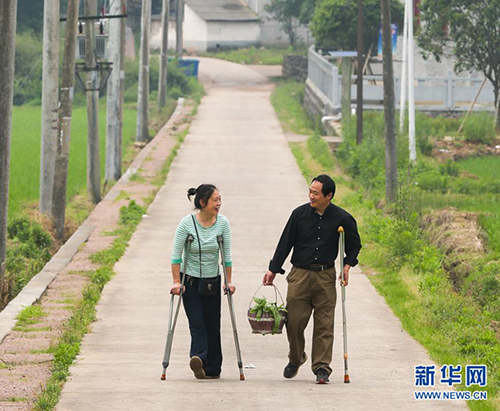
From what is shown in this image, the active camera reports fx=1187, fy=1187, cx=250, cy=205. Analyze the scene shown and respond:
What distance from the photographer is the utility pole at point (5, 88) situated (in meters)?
14.5

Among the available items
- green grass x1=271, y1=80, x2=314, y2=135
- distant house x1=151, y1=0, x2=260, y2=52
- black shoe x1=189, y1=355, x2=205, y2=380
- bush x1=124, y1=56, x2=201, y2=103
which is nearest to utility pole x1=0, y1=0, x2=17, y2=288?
black shoe x1=189, y1=355, x2=205, y2=380

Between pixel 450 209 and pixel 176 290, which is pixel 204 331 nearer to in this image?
pixel 176 290

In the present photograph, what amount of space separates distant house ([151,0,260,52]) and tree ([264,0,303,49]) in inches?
71.5

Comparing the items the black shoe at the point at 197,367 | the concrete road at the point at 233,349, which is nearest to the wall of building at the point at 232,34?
the concrete road at the point at 233,349

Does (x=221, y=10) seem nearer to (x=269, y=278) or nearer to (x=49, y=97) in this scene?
(x=49, y=97)

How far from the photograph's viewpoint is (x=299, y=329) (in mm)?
10102

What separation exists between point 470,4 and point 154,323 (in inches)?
889

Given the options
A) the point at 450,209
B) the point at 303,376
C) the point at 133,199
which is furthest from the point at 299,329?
the point at 133,199

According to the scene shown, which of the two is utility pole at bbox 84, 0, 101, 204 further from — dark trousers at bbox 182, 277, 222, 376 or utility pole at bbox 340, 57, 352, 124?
dark trousers at bbox 182, 277, 222, 376

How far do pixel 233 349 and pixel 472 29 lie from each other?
2293cm

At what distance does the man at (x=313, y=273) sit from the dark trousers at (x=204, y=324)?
0.54 metres

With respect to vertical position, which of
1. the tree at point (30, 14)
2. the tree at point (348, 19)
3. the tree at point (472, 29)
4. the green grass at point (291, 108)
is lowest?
the green grass at point (291, 108)

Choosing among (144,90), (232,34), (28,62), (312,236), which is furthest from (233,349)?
(232,34)

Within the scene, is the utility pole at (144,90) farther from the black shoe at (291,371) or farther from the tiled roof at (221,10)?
the tiled roof at (221,10)
